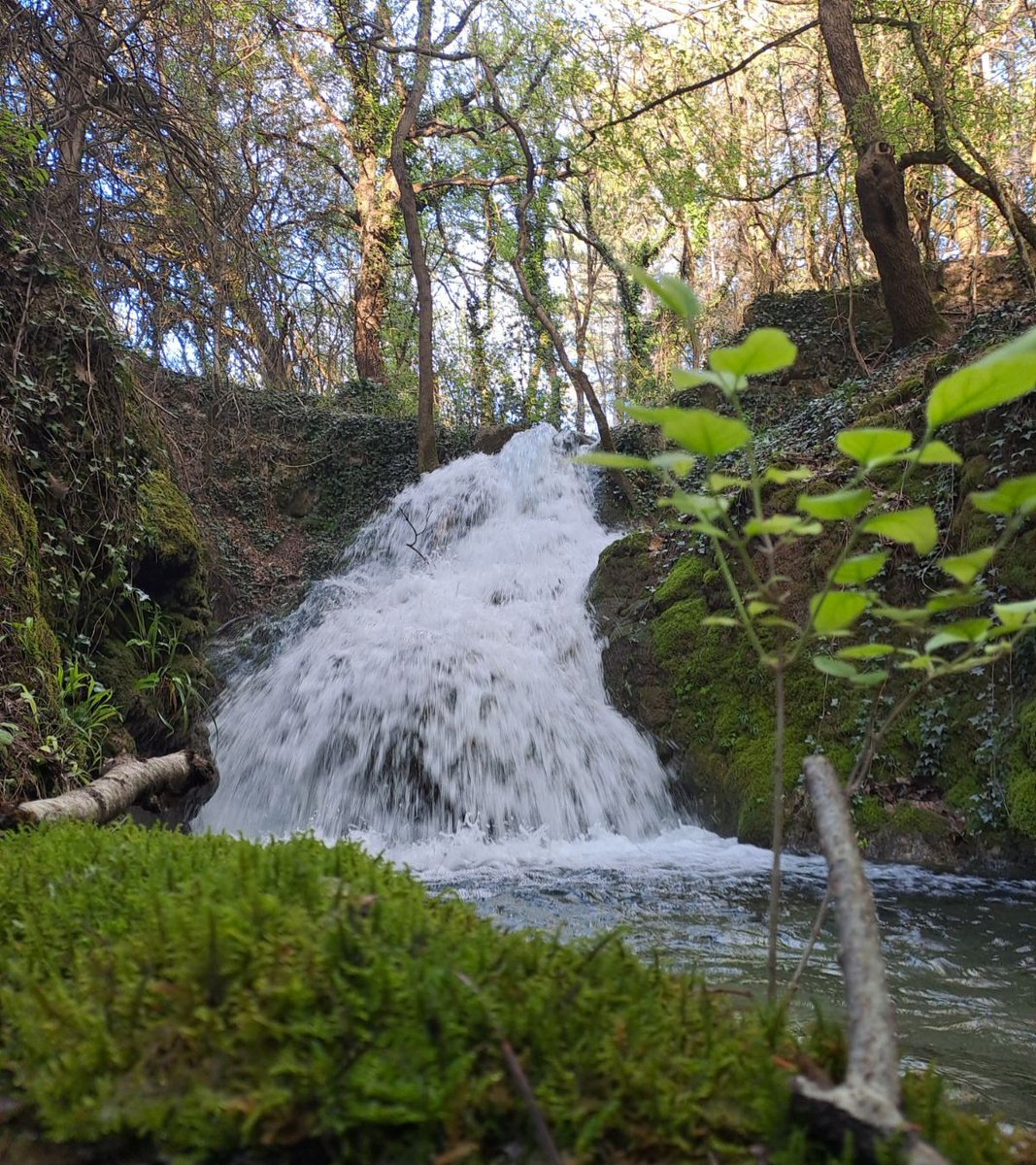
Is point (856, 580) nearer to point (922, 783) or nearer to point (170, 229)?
point (922, 783)

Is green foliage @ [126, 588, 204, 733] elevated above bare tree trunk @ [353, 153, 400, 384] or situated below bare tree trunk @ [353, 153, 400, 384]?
below

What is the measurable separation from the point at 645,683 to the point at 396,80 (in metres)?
13.5

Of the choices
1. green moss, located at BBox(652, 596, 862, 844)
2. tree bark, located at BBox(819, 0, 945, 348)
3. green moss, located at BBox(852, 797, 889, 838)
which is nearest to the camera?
green moss, located at BBox(852, 797, 889, 838)

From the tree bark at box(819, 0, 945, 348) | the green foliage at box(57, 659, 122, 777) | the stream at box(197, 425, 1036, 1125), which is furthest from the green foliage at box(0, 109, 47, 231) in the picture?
the tree bark at box(819, 0, 945, 348)

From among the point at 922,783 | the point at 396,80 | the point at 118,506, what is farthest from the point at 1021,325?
the point at 396,80

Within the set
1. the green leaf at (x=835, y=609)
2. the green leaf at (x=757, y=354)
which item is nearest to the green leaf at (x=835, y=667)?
the green leaf at (x=835, y=609)

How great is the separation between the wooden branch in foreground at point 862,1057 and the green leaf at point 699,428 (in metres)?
0.58

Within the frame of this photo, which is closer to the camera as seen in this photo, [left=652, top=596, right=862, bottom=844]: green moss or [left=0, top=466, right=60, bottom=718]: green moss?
[left=0, top=466, right=60, bottom=718]: green moss

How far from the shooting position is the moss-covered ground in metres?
0.88

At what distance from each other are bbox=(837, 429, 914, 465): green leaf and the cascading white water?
556 centimetres

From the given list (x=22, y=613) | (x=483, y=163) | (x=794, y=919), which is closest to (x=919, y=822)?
(x=794, y=919)

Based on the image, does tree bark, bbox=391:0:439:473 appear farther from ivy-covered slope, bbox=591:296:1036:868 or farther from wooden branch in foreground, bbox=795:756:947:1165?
wooden branch in foreground, bbox=795:756:947:1165

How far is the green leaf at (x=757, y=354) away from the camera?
0.97m

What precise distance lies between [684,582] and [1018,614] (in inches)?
261
